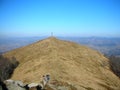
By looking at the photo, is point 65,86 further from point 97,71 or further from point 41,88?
point 97,71

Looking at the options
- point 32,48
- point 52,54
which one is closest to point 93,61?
point 52,54

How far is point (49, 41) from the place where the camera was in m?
89.2

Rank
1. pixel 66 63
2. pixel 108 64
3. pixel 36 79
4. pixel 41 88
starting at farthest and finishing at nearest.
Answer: pixel 108 64, pixel 66 63, pixel 36 79, pixel 41 88

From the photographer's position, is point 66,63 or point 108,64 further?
point 108,64

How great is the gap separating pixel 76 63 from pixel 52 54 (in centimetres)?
854

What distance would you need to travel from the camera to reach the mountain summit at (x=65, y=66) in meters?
55.4

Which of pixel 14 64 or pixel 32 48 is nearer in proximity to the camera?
pixel 14 64

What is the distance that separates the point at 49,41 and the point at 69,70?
29.8 meters

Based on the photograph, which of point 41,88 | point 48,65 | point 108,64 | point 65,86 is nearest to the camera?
point 41,88

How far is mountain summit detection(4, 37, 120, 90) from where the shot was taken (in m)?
55.4

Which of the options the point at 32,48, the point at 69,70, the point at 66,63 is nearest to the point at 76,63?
the point at 66,63

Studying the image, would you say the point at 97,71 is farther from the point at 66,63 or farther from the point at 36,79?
the point at 36,79

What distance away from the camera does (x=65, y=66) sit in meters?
63.2

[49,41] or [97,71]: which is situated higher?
[49,41]
